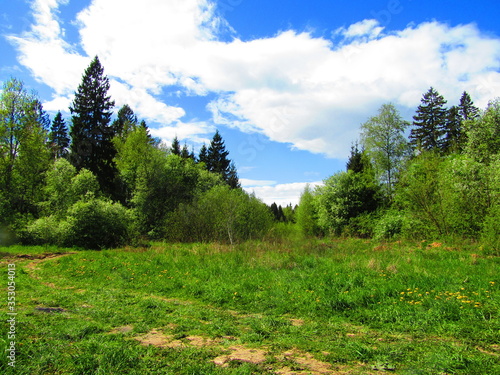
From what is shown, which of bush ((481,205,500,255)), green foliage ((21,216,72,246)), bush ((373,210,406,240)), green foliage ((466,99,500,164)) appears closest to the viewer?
bush ((481,205,500,255))

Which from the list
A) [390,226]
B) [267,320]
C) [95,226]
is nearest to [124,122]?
[95,226]

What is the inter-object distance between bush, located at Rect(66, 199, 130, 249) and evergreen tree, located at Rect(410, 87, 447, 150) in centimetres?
4289

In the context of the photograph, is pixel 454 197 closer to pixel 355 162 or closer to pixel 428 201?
pixel 428 201

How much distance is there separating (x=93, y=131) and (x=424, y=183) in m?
33.8

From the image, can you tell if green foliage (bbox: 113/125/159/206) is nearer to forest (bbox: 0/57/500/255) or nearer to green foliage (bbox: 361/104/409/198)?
forest (bbox: 0/57/500/255)

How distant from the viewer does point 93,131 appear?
33.2m

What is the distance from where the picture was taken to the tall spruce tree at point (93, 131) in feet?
105

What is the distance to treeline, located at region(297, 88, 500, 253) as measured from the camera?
53.6 ft

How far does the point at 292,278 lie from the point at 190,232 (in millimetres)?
16498

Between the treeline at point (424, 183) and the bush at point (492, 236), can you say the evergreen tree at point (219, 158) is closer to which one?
the treeline at point (424, 183)

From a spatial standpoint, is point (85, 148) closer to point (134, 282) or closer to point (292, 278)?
point (134, 282)

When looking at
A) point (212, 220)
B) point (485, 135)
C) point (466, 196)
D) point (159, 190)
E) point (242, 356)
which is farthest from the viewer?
point (159, 190)

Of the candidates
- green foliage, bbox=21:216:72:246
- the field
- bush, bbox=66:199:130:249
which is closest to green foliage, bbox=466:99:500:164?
the field

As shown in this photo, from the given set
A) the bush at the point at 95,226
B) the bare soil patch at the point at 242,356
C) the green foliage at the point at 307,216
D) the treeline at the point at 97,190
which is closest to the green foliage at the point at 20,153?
the treeline at the point at 97,190
